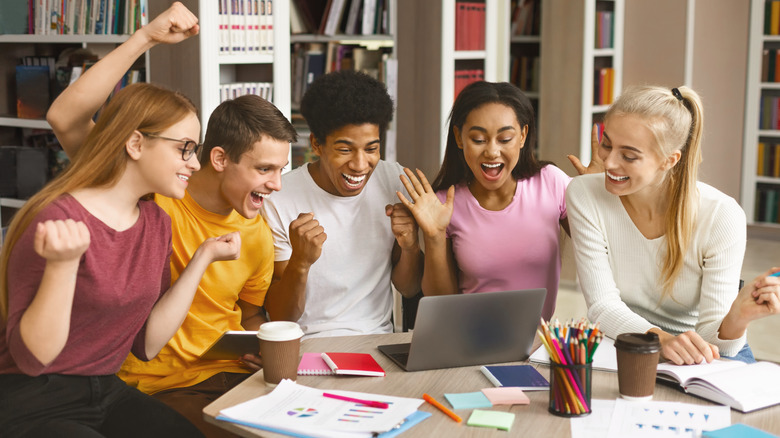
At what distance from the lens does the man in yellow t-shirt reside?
1976 millimetres

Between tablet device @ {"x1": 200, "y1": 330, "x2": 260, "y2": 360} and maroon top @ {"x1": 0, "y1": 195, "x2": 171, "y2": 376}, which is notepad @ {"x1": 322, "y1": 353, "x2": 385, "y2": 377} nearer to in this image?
tablet device @ {"x1": 200, "y1": 330, "x2": 260, "y2": 360}

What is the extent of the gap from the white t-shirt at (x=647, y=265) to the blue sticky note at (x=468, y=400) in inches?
20.3

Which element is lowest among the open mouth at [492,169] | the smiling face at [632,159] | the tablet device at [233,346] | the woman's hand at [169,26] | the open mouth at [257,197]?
the tablet device at [233,346]

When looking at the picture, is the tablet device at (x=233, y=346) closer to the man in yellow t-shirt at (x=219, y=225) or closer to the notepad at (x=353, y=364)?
the man in yellow t-shirt at (x=219, y=225)

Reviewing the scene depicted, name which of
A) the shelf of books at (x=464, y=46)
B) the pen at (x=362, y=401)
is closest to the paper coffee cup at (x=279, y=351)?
the pen at (x=362, y=401)

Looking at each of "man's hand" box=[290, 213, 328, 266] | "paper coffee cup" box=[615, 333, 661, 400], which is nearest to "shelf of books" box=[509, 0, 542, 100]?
"man's hand" box=[290, 213, 328, 266]

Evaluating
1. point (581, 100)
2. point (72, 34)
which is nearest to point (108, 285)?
point (72, 34)

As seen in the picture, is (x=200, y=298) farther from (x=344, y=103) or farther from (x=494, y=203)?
(x=494, y=203)

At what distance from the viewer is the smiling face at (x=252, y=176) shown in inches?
78.7

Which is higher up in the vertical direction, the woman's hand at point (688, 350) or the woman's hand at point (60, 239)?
the woman's hand at point (60, 239)

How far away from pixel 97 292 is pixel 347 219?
842 millimetres

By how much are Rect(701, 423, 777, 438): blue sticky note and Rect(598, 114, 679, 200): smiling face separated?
0.74m

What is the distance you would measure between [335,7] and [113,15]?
4.40 feet

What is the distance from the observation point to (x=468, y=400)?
1.47m
